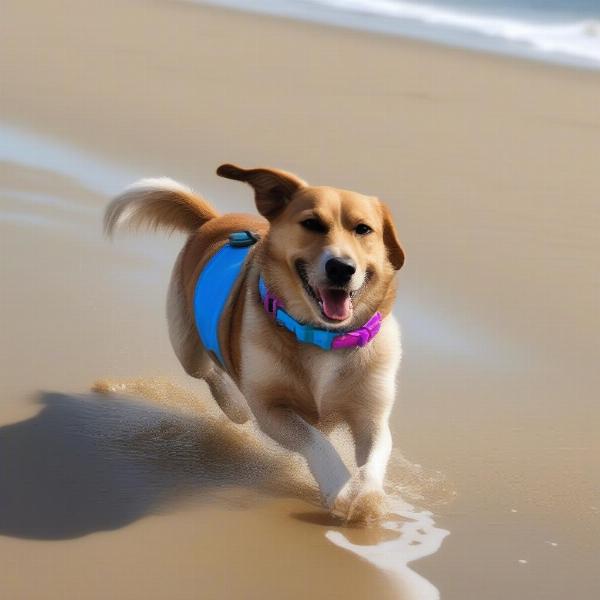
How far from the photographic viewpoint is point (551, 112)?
31.1ft

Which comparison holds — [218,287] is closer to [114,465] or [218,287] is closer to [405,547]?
[114,465]

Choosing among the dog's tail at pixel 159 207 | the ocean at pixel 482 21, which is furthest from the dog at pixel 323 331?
the ocean at pixel 482 21

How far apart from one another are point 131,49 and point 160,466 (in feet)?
23.1

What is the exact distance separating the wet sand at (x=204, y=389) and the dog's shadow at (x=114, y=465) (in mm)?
11

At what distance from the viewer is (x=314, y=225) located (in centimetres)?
391

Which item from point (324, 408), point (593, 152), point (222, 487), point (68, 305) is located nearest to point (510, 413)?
point (324, 408)

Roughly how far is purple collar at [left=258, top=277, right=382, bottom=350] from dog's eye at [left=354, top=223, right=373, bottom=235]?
26cm

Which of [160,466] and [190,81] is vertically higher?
[190,81]

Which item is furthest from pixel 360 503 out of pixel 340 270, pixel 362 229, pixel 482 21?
pixel 482 21

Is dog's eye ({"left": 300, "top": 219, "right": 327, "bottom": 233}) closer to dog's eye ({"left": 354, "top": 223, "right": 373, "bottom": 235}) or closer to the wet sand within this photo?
dog's eye ({"left": 354, "top": 223, "right": 373, "bottom": 235})

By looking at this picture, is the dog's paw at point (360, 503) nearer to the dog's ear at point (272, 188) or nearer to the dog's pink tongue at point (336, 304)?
the dog's pink tongue at point (336, 304)

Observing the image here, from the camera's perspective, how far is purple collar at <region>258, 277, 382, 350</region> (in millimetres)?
3920

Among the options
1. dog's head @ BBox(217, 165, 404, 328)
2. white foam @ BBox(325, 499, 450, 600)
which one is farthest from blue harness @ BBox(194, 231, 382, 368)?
white foam @ BBox(325, 499, 450, 600)

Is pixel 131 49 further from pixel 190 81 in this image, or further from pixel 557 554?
pixel 557 554
